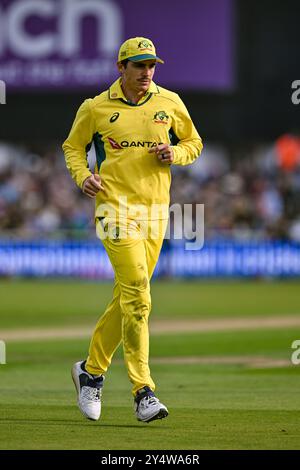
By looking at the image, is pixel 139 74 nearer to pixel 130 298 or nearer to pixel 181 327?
pixel 130 298

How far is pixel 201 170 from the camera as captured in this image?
3631 centimetres

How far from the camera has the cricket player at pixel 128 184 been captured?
8805mm

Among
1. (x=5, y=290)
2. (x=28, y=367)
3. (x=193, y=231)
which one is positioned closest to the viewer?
(x=28, y=367)

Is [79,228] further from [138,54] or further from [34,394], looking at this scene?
[138,54]

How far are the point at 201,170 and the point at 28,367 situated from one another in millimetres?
22884

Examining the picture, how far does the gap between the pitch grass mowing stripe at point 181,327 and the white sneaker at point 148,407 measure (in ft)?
28.5

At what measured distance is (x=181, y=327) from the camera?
63.2 feet

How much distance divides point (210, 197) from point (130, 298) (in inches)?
937

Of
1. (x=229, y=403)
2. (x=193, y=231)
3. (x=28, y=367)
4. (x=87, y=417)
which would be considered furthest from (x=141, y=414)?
(x=193, y=231)

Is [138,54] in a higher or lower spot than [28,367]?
higher

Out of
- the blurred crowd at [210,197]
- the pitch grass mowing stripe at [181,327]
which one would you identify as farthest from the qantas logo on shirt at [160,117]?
the blurred crowd at [210,197]
